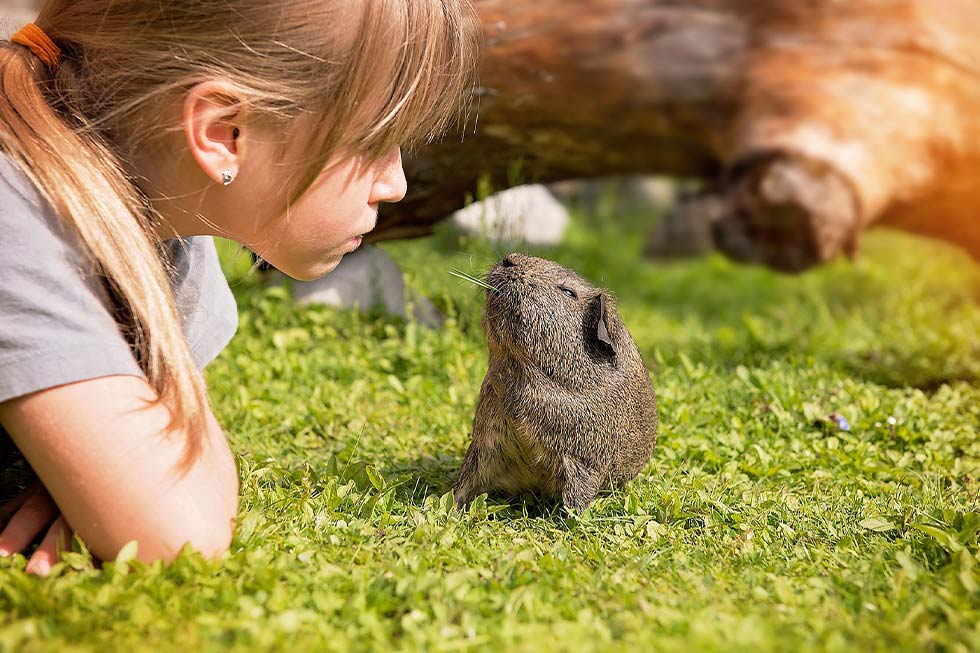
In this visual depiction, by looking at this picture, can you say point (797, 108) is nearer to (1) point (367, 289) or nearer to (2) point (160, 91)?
(1) point (367, 289)

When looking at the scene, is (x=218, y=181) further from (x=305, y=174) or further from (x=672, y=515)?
(x=672, y=515)

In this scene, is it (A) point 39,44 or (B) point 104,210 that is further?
(A) point 39,44

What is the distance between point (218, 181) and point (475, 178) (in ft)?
8.46

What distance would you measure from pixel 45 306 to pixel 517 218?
140 inches

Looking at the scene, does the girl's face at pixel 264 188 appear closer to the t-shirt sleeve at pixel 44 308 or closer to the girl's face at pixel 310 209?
the girl's face at pixel 310 209

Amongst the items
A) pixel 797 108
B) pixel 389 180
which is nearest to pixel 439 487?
pixel 389 180

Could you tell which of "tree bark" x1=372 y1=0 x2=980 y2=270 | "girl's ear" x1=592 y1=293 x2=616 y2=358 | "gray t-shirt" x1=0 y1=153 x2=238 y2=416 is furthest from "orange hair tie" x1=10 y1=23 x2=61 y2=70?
"tree bark" x1=372 y1=0 x2=980 y2=270

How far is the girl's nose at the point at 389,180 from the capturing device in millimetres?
2787

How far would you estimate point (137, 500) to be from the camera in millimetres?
2283

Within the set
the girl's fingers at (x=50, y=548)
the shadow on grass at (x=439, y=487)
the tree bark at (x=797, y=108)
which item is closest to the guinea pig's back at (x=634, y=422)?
the shadow on grass at (x=439, y=487)

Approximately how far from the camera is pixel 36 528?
8.29 feet

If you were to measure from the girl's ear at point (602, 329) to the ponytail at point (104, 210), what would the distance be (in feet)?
4.10

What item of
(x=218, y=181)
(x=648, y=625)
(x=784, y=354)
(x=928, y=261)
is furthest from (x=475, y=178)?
(x=928, y=261)

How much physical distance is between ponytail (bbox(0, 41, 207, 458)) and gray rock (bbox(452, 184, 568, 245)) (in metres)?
2.54
